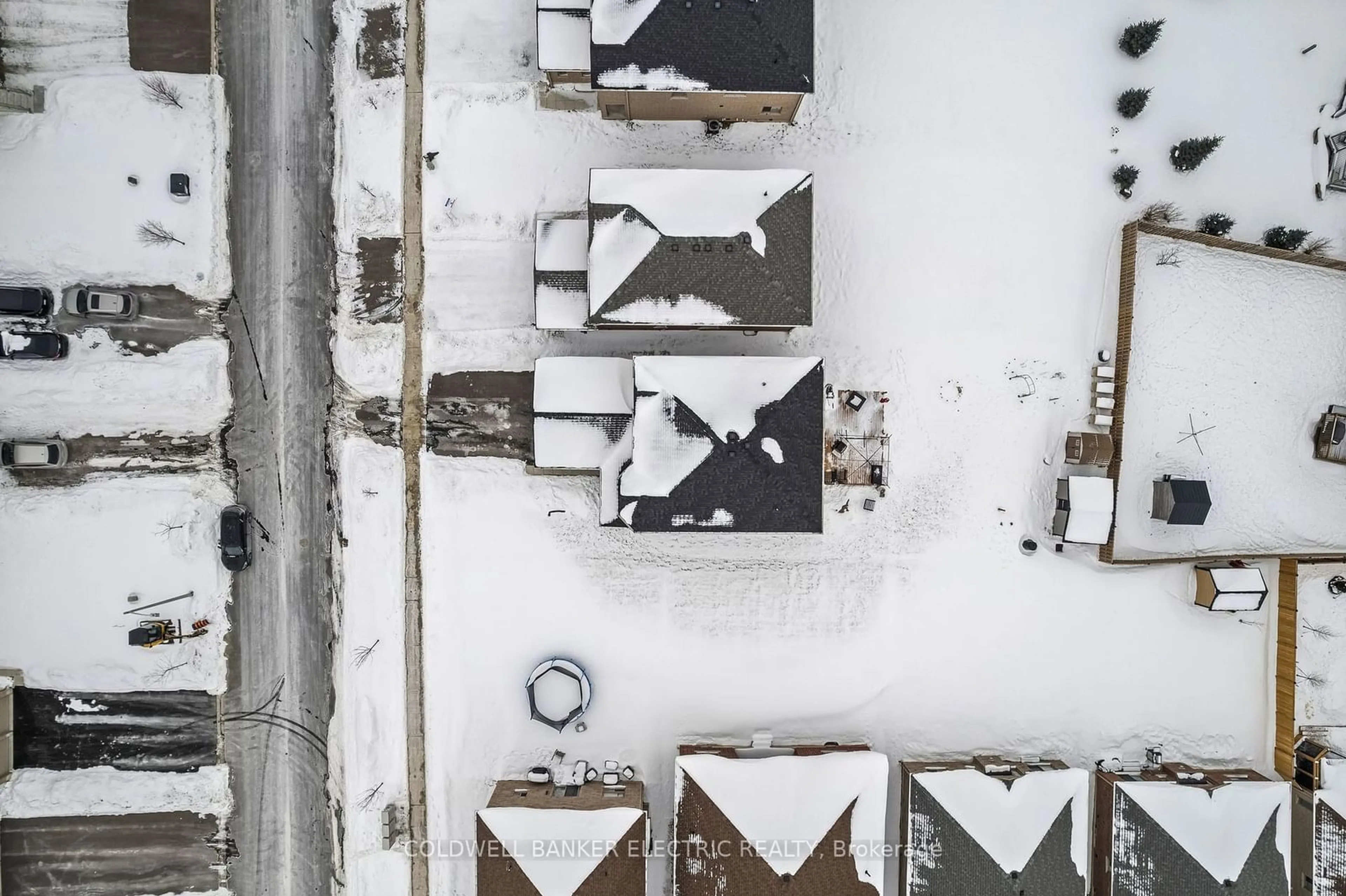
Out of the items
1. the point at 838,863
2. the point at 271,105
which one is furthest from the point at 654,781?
the point at 271,105

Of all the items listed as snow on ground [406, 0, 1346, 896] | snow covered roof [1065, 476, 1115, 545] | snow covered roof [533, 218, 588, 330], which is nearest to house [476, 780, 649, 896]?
snow on ground [406, 0, 1346, 896]

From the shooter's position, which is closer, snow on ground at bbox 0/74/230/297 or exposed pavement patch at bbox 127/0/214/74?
snow on ground at bbox 0/74/230/297

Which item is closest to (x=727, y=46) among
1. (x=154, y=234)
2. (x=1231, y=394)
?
(x=154, y=234)

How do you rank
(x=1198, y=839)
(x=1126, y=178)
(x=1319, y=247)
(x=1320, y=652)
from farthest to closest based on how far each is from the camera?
(x=1320, y=652), (x=1319, y=247), (x=1126, y=178), (x=1198, y=839)

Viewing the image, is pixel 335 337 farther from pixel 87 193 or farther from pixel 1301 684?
pixel 1301 684

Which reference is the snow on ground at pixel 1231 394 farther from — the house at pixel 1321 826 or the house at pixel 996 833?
the house at pixel 996 833

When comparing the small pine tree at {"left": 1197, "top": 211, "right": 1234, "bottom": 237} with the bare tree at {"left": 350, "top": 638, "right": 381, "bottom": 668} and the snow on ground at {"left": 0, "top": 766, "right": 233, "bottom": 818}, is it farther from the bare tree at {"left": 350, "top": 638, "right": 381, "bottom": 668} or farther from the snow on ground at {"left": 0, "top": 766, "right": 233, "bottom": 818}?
the snow on ground at {"left": 0, "top": 766, "right": 233, "bottom": 818}

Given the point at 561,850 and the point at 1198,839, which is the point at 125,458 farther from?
the point at 1198,839
